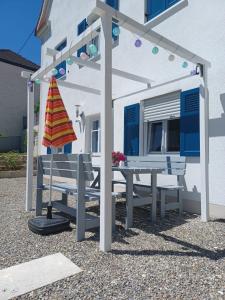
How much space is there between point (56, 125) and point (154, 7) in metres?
4.33

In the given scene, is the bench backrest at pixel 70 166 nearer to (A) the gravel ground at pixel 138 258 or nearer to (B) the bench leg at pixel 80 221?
(B) the bench leg at pixel 80 221

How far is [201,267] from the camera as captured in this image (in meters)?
2.87

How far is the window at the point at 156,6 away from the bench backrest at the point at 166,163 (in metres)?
3.45

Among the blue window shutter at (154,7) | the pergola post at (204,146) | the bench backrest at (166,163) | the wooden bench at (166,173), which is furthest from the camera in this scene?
the blue window shutter at (154,7)

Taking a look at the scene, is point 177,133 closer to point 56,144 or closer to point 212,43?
point 212,43

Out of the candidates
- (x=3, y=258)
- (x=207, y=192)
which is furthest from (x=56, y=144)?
(x=207, y=192)

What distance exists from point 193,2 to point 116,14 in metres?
3.06

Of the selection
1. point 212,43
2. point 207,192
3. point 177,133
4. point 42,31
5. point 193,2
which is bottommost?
point 207,192

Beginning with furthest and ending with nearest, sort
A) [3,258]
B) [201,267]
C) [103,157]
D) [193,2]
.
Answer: [193,2] → [103,157] → [3,258] → [201,267]

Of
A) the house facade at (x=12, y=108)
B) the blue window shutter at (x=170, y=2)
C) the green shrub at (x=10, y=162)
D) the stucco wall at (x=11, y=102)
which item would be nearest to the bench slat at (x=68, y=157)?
the blue window shutter at (x=170, y=2)

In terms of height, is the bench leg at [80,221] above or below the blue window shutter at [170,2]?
below

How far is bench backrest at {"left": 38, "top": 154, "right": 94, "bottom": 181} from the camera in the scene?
3.71m

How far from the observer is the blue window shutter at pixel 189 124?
534 cm

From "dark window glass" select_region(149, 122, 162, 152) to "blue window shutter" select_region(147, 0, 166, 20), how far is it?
262cm
